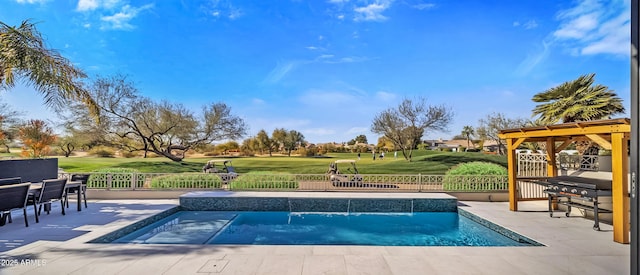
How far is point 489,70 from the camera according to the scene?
12750 mm

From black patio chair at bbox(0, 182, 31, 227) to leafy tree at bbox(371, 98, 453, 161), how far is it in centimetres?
1577

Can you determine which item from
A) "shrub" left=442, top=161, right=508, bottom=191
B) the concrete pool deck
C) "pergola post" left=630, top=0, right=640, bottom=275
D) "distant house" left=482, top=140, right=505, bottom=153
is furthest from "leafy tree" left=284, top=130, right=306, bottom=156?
"pergola post" left=630, top=0, right=640, bottom=275

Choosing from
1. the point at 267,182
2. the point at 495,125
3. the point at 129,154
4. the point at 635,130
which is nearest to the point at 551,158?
the point at 635,130

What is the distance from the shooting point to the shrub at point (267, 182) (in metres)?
9.88

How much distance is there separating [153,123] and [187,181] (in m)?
8.03

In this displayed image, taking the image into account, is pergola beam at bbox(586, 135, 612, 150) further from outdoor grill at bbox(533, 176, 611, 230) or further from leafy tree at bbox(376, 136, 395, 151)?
leafy tree at bbox(376, 136, 395, 151)

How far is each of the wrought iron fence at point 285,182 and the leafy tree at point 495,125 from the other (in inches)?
A: 550

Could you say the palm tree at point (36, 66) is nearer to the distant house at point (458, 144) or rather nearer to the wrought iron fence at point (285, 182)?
the wrought iron fence at point (285, 182)

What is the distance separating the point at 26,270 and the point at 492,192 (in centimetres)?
1017

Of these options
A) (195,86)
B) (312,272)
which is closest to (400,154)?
(195,86)

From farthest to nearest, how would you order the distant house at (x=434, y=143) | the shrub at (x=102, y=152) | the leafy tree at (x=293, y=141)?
the leafy tree at (x=293, y=141)
the distant house at (x=434, y=143)
the shrub at (x=102, y=152)

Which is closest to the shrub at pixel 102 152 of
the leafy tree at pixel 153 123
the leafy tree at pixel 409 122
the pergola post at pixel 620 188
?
the leafy tree at pixel 153 123

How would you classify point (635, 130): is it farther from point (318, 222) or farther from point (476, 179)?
point (476, 179)

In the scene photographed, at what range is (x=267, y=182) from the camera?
9875 millimetres
